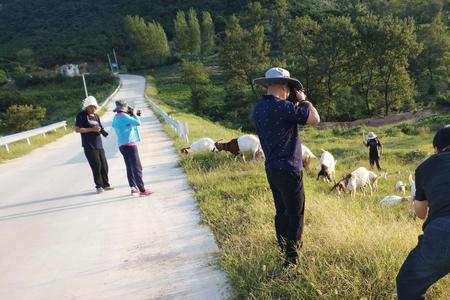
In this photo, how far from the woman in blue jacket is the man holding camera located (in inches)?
32.6

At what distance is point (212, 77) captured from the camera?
6156 cm

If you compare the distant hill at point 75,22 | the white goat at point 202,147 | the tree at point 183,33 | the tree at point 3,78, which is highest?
the distant hill at point 75,22

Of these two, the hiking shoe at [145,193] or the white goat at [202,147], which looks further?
the white goat at [202,147]

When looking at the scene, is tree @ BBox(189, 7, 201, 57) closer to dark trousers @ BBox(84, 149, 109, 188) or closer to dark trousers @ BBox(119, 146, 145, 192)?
dark trousers @ BBox(84, 149, 109, 188)

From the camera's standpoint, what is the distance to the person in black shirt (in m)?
2.84

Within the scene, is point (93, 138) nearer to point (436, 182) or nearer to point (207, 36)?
point (436, 182)

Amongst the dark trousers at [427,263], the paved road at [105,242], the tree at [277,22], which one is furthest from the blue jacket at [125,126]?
→ the tree at [277,22]

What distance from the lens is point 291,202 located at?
12.5ft

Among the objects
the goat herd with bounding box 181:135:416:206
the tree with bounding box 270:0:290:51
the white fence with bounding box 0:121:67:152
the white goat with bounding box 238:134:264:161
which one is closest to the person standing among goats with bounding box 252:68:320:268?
the goat herd with bounding box 181:135:416:206

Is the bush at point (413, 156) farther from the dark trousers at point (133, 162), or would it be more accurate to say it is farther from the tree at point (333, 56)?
the tree at point (333, 56)

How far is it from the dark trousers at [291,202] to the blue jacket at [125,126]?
4.28m

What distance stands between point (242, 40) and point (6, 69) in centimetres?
5461

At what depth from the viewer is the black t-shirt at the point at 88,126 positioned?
8.23 metres

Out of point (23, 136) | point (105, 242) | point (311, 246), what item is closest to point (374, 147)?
point (311, 246)
